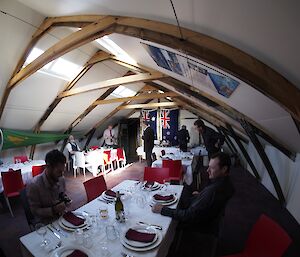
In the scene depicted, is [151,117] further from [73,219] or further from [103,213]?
[73,219]

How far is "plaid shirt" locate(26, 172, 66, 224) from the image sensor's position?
1.88 meters

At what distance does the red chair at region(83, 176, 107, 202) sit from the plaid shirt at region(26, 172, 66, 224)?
557 mm

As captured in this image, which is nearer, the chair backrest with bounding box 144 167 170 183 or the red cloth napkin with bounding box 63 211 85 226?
the red cloth napkin with bounding box 63 211 85 226

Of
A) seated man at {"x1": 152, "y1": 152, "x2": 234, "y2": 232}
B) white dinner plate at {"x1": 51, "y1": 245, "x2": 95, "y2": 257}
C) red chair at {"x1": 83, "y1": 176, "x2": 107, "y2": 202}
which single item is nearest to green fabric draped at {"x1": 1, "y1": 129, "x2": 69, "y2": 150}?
red chair at {"x1": 83, "y1": 176, "x2": 107, "y2": 202}

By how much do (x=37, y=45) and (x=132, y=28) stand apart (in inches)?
110

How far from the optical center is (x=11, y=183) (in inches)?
148

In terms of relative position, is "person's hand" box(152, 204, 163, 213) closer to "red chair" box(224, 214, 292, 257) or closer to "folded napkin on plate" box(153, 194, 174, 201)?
"folded napkin on plate" box(153, 194, 174, 201)

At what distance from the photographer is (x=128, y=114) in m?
10.7

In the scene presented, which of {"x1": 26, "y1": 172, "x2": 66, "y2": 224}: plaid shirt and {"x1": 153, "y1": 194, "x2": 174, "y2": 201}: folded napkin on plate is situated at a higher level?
{"x1": 26, "y1": 172, "x2": 66, "y2": 224}: plaid shirt

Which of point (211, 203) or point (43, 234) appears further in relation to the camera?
point (211, 203)

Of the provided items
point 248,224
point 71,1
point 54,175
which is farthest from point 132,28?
point 248,224

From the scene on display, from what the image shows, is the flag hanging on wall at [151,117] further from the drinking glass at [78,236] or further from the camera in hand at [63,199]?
the drinking glass at [78,236]

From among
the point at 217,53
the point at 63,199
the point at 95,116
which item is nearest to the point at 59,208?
the point at 63,199

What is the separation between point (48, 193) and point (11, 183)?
242 cm
